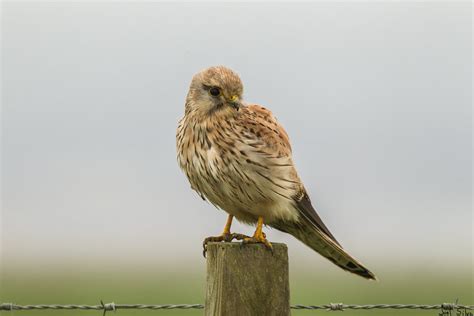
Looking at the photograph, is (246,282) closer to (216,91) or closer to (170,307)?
(170,307)

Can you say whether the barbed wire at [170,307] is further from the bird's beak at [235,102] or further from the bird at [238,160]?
the bird's beak at [235,102]

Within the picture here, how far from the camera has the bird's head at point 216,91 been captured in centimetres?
610

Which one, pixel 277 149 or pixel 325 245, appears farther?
pixel 325 245

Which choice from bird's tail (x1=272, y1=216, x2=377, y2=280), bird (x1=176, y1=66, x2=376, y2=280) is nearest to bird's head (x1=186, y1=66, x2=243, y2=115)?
bird (x1=176, y1=66, x2=376, y2=280)

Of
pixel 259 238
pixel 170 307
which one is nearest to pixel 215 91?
pixel 259 238

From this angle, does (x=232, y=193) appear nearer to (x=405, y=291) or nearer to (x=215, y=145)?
(x=215, y=145)

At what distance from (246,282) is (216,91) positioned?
168 cm

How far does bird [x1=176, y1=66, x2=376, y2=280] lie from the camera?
6043 millimetres

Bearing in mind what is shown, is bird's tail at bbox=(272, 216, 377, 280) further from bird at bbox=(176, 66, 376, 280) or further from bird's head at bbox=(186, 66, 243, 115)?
bird's head at bbox=(186, 66, 243, 115)

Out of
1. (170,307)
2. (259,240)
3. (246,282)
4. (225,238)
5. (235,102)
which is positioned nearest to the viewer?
(246,282)

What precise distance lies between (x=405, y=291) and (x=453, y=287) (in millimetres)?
2242

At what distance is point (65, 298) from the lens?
1641 cm

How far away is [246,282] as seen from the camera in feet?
15.9

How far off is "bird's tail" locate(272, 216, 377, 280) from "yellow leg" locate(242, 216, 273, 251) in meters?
0.41
